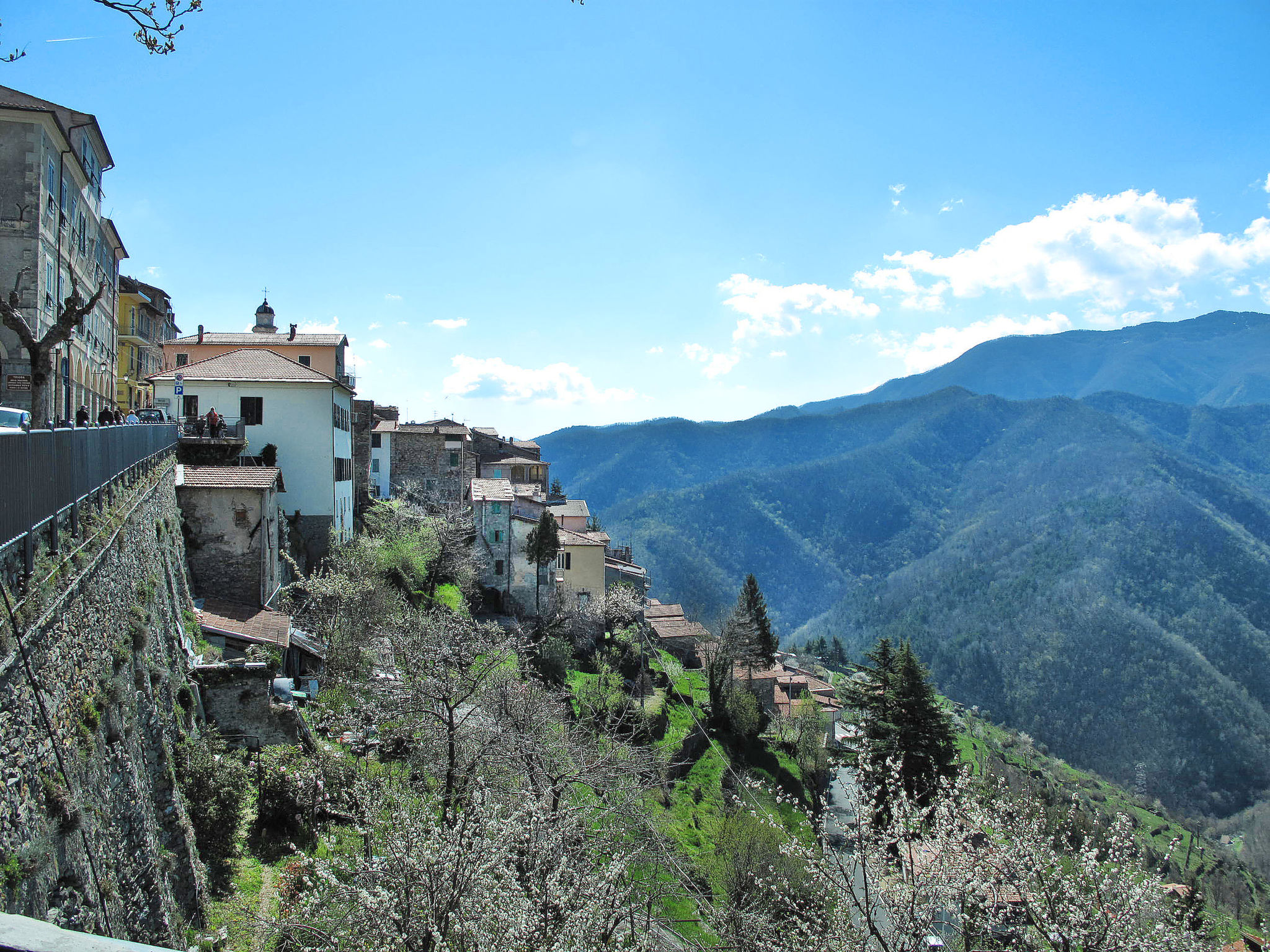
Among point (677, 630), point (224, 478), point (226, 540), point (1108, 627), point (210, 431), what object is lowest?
point (1108, 627)

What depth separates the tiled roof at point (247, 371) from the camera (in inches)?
1159

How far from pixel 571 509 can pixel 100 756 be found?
51080 mm

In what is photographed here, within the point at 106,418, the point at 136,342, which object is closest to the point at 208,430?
the point at 106,418

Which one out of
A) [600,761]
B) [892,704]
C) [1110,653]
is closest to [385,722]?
[600,761]

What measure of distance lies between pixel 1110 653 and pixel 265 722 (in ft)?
506

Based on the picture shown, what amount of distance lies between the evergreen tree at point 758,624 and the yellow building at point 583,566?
39.4 ft

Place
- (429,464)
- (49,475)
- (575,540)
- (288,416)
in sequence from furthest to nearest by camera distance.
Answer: (429,464) < (575,540) < (288,416) < (49,475)

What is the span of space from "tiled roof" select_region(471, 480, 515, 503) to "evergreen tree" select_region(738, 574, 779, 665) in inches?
759

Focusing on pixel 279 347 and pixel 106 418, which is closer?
pixel 106 418

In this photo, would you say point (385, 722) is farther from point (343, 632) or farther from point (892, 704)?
point (892, 704)

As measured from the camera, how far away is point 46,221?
2322cm

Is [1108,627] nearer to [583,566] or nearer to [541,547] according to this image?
[583,566]

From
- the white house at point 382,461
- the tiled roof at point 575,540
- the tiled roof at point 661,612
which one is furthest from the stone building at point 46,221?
the tiled roof at point 661,612

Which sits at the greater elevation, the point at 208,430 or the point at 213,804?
the point at 208,430
